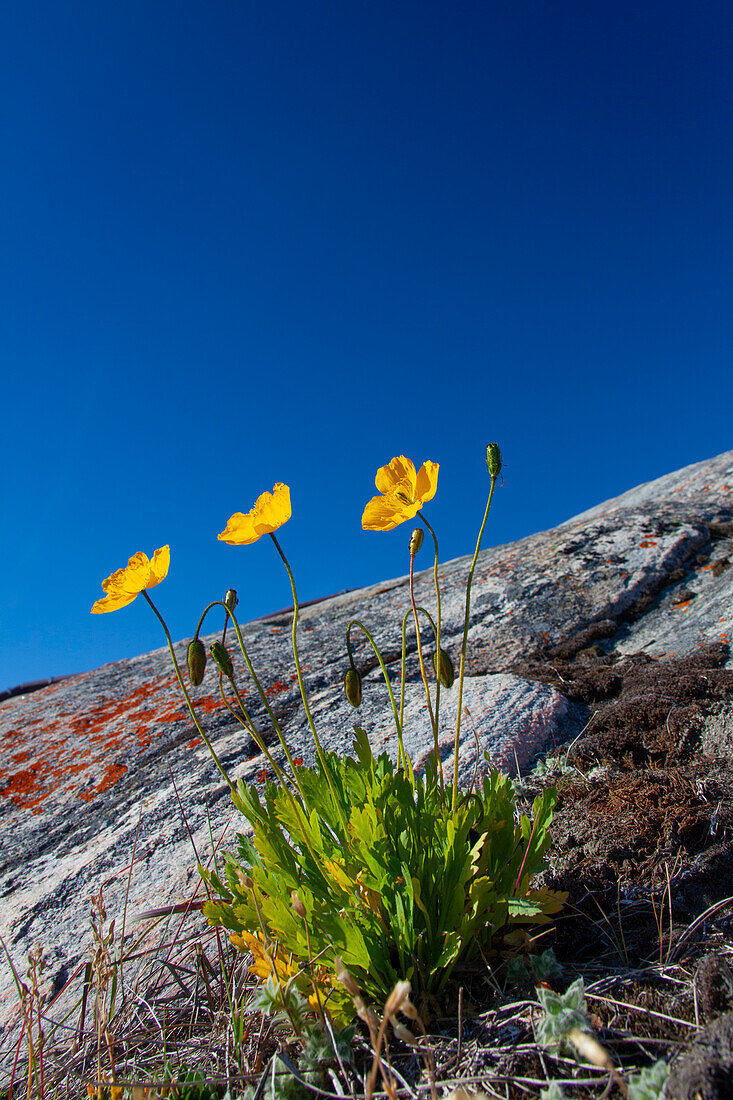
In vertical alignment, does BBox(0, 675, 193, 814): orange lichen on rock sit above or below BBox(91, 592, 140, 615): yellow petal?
below

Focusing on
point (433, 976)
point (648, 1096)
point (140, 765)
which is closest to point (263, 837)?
point (433, 976)

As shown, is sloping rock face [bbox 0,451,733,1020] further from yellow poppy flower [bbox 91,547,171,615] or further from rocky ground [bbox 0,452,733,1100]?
yellow poppy flower [bbox 91,547,171,615]

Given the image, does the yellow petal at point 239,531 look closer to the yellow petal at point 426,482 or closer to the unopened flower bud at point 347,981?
the yellow petal at point 426,482

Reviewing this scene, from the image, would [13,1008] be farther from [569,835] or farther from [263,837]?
[569,835]

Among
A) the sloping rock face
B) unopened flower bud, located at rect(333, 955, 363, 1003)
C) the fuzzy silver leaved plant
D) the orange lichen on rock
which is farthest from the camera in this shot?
the orange lichen on rock

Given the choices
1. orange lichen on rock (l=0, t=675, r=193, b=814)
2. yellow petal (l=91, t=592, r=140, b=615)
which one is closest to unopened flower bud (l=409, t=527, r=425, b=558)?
yellow petal (l=91, t=592, r=140, b=615)

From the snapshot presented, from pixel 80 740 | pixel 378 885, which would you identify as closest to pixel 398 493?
pixel 378 885
